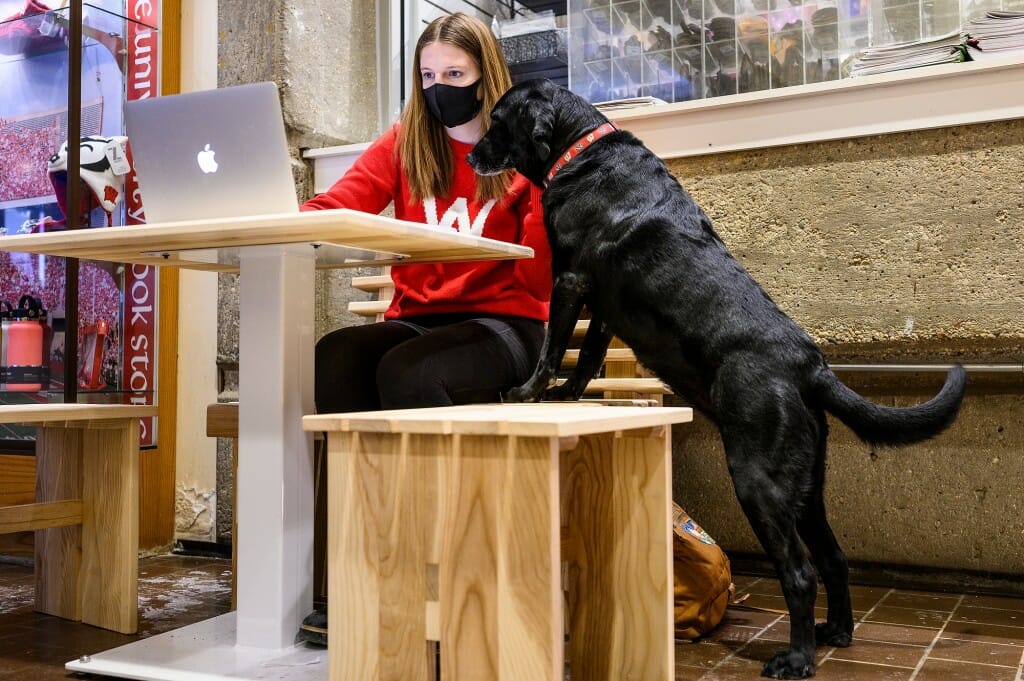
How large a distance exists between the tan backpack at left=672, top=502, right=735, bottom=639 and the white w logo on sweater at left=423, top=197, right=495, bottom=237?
87 cm

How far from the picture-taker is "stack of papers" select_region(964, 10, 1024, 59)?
2602mm

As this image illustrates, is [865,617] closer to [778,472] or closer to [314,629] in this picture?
[778,472]

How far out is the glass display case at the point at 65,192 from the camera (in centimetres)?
342

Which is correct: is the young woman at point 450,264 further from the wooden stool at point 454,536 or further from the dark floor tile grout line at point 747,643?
the dark floor tile grout line at point 747,643

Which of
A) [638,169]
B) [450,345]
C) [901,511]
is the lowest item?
[901,511]

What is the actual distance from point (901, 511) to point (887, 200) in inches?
35.6

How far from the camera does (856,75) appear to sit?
9.37 ft

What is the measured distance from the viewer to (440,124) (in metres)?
2.37

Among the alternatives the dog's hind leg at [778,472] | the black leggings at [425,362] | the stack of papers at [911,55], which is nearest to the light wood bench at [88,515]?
the black leggings at [425,362]

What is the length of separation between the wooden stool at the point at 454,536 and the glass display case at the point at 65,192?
2243 mm

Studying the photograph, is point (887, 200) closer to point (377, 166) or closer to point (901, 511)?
point (901, 511)

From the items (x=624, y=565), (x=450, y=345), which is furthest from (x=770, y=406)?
(x=450, y=345)

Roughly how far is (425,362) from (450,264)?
39cm

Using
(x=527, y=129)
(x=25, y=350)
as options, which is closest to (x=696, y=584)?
(x=527, y=129)
